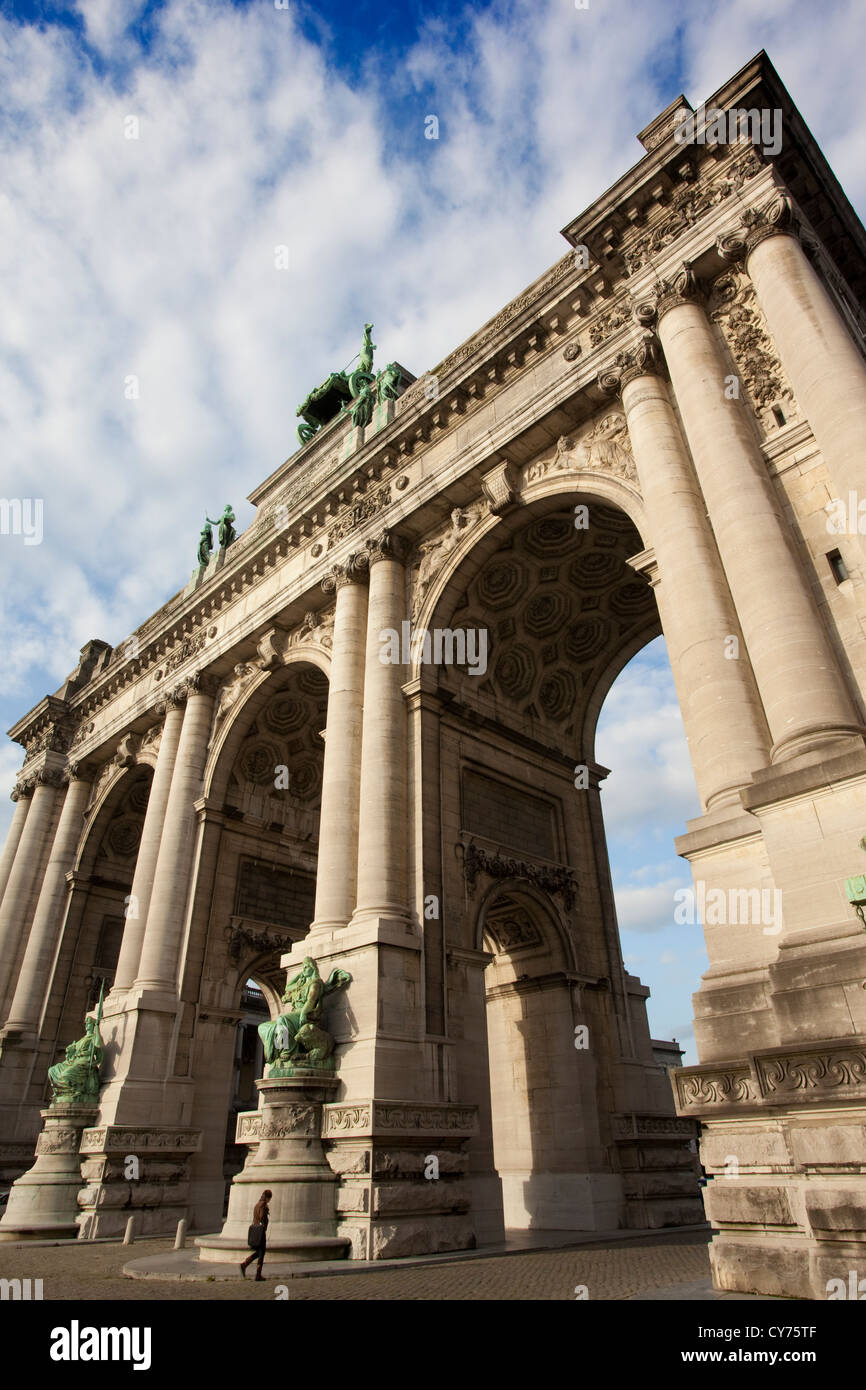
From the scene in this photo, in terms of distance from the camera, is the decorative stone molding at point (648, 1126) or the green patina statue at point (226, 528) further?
the green patina statue at point (226, 528)

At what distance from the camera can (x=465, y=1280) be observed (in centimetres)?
1041

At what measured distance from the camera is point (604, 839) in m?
22.6

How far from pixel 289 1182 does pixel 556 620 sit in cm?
1442

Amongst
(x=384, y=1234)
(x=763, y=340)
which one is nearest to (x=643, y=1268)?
(x=384, y=1234)

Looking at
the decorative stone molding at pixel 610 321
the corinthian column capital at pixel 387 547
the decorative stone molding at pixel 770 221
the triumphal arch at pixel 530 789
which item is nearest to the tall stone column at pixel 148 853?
the triumphal arch at pixel 530 789

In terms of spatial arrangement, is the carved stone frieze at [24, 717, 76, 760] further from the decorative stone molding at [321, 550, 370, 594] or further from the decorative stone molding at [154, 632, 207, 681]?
the decorative stone molding at [321, 550, 370, 594]

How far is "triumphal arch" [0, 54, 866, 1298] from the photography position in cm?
935

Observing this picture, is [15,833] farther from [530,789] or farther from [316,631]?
[530,789]

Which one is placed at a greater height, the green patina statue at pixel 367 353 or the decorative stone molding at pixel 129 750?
the green patina statue at pixel 367 353

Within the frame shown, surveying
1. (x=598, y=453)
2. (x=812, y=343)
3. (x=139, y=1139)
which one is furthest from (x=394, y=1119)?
(x=812, y=343)

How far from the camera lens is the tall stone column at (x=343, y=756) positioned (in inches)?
682

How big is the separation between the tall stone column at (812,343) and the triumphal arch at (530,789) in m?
0.07

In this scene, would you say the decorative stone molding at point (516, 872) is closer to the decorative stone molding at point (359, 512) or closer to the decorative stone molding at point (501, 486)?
the decorative stone molding at point (501, 486)

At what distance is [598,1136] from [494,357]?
1777 cm
